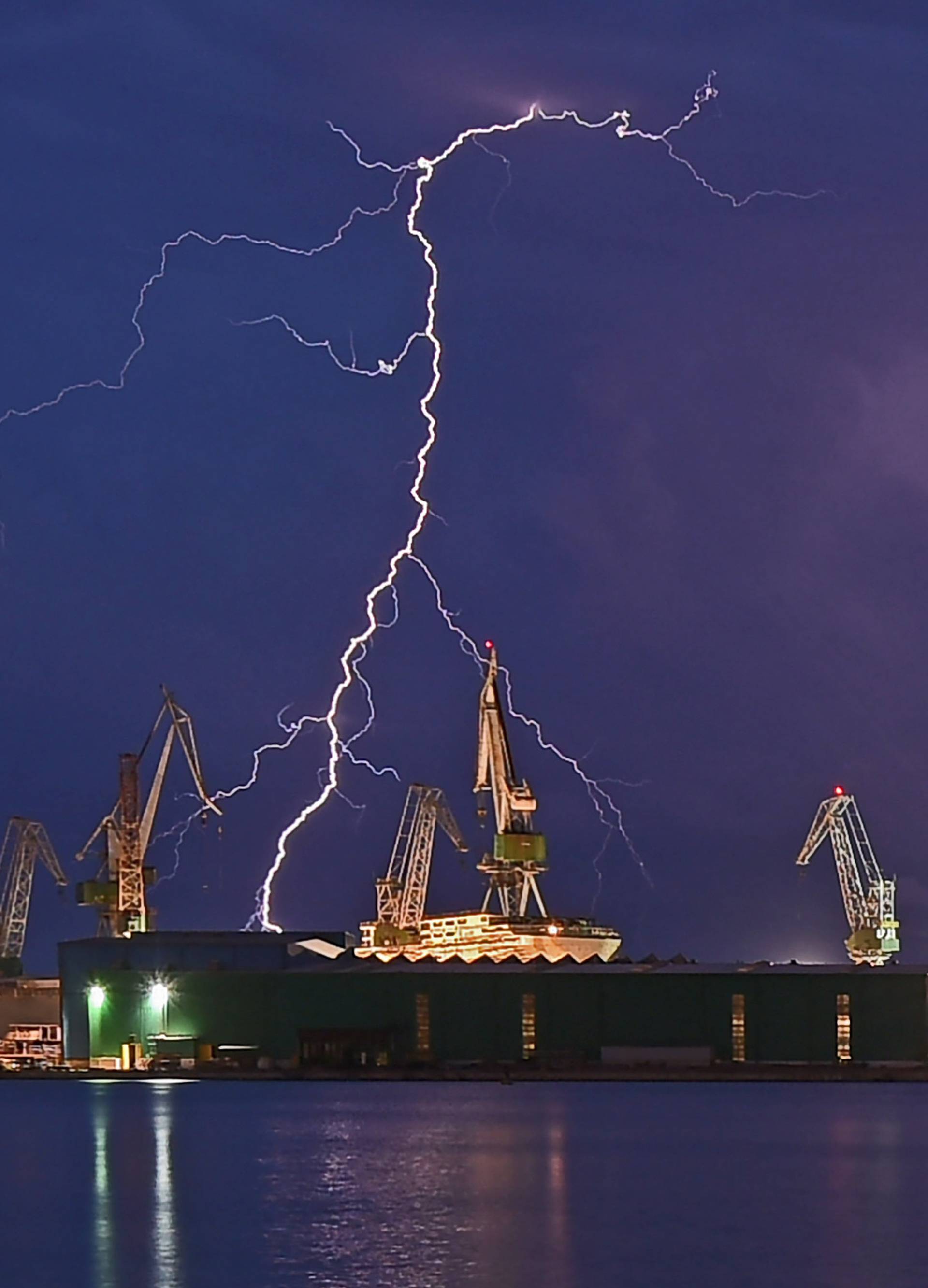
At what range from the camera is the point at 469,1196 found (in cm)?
4919

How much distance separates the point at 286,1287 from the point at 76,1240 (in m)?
6.46

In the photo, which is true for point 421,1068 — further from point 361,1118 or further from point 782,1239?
point 782,1239

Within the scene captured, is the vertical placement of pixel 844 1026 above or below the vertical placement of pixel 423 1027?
below

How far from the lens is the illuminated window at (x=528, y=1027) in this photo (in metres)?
91.0

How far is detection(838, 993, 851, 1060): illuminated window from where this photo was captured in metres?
89.4

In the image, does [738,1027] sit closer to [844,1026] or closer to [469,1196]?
[844,1026]

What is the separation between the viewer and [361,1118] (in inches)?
2859

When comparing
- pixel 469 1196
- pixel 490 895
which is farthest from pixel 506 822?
pixel 469 1196

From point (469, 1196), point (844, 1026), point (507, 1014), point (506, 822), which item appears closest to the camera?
point (469, 1196)

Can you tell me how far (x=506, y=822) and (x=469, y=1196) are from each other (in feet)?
241

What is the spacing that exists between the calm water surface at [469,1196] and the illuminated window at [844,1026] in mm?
12131

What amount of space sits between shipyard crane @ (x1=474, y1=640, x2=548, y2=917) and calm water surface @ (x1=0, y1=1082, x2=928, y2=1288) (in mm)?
44052

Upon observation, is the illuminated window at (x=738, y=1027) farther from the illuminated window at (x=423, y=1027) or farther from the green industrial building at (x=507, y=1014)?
the illuminated window at (x=423, y=1027)

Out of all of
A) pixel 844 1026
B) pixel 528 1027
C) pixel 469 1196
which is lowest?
pixel 469 1196
